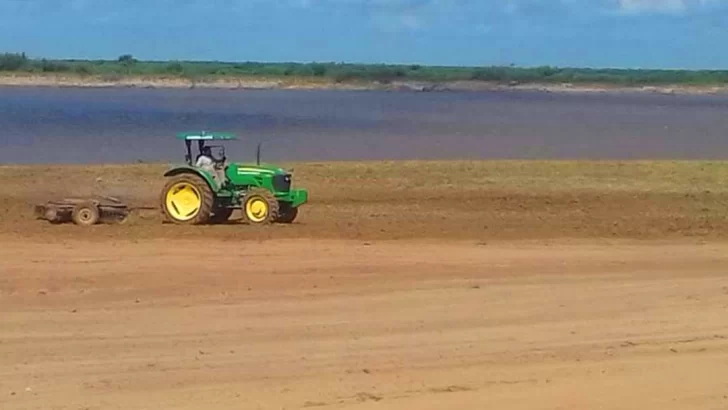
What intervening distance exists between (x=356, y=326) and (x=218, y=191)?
6.07m

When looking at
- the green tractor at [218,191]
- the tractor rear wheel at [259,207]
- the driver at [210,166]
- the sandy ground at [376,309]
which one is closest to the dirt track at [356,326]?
the sandy ground at [376,309]

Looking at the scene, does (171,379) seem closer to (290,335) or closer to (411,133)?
(290,335)

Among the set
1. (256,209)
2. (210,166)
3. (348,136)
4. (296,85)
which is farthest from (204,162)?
(296,85)

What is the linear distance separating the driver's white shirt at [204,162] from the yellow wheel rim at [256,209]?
25.8 inches

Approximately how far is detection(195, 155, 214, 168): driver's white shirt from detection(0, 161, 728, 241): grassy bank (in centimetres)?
79

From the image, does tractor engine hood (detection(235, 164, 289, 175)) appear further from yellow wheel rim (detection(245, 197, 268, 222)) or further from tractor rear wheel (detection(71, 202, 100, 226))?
tractor rear wheel (detection(71, 202, 100, 226))

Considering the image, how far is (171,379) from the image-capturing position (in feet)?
30.9

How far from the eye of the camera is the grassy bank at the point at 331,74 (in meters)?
131

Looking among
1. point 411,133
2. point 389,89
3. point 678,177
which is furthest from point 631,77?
point 678,177

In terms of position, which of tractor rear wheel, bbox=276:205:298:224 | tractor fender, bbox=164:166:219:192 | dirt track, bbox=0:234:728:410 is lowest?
dirt track, bbox=0:234:728:410

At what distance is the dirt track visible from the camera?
923cm

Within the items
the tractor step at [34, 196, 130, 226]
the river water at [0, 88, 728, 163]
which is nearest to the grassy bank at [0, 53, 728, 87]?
the river water at [0, 88, 728, 163]

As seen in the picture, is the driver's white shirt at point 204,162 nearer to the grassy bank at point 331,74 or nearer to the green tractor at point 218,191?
the green tractor at point 218,191

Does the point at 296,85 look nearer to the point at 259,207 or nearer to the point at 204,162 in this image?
the point at 204,162
